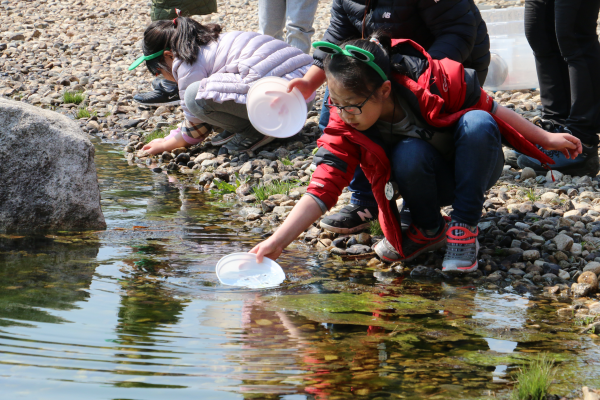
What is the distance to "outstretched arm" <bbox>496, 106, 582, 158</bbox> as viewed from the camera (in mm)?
2781

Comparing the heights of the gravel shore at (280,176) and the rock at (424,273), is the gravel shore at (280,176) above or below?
above

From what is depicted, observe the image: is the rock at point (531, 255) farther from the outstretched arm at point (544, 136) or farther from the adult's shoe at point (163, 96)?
the adult's shoe at point (163, 96)

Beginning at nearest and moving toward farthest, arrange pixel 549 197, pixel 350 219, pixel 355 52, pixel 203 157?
pixel 355 52, pixel 350 219, pixel 549 197, pixel 203 157

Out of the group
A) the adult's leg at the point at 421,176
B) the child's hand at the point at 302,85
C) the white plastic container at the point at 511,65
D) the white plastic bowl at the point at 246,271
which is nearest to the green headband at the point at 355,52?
the adult's leg at the point at 421,176

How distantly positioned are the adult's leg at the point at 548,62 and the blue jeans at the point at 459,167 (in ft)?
5.57

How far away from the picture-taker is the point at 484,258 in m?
3.11

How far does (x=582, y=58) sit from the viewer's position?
4.01m

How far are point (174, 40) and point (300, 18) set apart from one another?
1385mm

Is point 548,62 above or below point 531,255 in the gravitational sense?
above

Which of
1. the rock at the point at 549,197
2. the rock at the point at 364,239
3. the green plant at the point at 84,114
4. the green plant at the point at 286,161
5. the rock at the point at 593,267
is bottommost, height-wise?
the rock at the point at 364,239

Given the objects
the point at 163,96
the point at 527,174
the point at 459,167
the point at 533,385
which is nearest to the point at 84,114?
the point at 163,96

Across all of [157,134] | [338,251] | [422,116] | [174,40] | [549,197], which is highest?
[174,40]

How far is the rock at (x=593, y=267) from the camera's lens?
2824 millimetres

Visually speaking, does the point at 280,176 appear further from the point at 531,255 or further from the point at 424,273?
the point at 531,255
